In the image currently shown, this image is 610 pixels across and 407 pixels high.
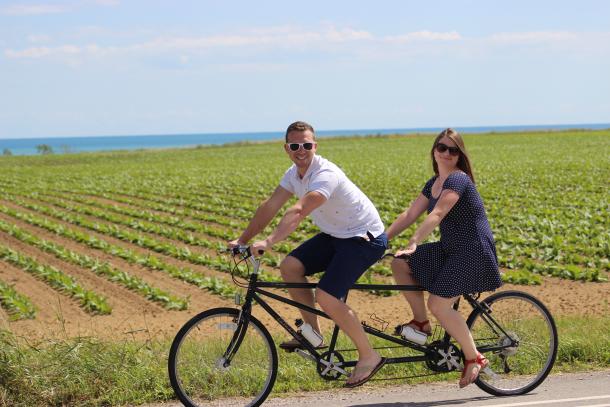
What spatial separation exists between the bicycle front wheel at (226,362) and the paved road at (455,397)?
128mm

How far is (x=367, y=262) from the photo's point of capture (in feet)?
17.1

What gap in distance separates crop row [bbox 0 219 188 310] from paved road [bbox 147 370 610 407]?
569 cm

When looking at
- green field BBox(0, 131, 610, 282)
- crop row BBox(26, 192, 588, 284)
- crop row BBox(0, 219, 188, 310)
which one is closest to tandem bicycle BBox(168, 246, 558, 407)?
crop row BBox(0, 219, 188, 310)

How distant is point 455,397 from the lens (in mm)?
5348

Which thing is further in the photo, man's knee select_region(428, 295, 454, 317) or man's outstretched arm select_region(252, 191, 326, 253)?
man's knee select_region(428, 295, 454, 317)

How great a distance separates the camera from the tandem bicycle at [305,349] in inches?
199

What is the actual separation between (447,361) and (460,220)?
3.33 feet

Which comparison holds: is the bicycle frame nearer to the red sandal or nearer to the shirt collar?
the red sandal

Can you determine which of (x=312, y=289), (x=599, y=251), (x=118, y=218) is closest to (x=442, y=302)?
(x=312, y=289)

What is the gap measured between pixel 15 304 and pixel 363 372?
718cm

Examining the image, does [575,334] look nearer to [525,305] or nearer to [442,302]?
[525,305]

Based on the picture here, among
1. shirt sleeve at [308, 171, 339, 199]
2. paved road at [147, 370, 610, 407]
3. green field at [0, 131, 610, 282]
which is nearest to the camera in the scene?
shirt sleeve at [308, 171, 339, 199]

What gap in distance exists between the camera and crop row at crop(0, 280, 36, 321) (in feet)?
34.3

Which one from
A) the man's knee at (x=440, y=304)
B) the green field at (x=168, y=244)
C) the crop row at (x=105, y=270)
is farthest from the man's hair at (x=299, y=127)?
the crop row at (x=105, y=270)
